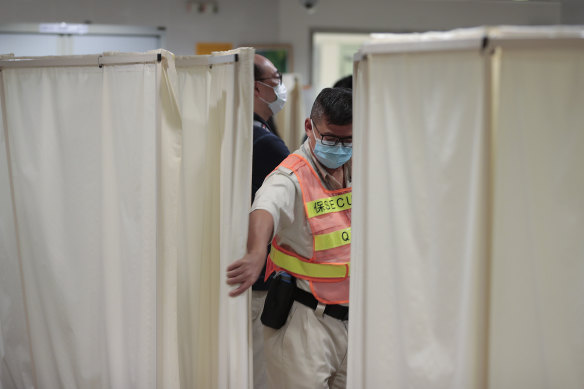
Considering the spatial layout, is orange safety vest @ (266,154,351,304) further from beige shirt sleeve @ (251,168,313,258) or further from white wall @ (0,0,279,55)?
white wall @ (0,0,279,55)

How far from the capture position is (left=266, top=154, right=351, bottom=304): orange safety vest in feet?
5.63

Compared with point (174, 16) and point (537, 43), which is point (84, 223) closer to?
point (537, 43)

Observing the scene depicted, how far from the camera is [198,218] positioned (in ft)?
5.42

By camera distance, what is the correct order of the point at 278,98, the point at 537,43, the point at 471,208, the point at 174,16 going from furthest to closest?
1. the point at 174,16
2. the point at 278,98
3. the point at 471,208
4. the point at 537,43

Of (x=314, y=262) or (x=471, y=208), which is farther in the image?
(x=314, y=262)

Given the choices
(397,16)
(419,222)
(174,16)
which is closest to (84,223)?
(419,222)

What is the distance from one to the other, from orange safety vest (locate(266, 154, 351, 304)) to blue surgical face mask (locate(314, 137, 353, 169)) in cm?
5

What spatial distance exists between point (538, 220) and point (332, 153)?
0.70 meters

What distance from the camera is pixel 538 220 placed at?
48.2 inches

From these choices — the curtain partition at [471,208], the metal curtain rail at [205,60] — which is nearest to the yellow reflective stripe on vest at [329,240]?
the curtain partition at [471,208]

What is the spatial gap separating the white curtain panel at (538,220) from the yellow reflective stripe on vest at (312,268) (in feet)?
1.82

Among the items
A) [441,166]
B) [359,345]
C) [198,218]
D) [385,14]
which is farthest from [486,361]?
[385,14]

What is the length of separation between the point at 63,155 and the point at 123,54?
1.26 feet

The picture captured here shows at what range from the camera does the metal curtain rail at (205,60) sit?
4.78 feet
